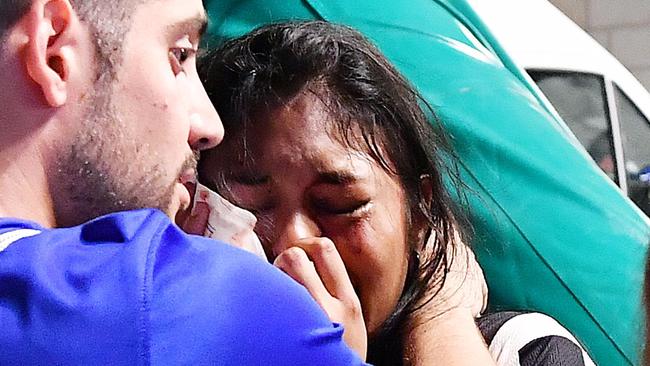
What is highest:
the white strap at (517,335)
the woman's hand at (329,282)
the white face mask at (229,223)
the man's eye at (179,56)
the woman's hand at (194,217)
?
the man's eye at (179,56)

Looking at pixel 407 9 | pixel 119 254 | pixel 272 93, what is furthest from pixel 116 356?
pixel 407 9

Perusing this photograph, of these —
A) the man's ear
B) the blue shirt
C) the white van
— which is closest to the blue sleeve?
the blue shirt

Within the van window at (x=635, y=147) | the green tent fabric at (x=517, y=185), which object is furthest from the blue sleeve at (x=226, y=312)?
the van window at (x=635, y=147)

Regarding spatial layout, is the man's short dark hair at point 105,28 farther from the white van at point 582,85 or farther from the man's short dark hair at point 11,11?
the white van at point 582,85

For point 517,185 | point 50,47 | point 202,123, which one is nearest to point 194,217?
point 202,123

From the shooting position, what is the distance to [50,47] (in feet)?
2.01

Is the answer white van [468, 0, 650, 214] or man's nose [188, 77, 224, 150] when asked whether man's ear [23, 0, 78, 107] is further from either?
white van [468, 0, 650, 214]

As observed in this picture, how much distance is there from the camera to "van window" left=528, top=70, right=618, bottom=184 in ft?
5.91

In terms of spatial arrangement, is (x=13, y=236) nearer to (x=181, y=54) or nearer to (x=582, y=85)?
(x=181, y=54)

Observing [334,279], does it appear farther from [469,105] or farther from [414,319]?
[469,105]

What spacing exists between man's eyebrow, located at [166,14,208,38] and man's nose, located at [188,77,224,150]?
1.4 inches

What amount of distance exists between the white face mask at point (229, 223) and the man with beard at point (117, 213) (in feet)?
0.16

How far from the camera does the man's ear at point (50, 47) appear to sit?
0.60 metres

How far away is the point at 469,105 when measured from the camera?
1.20 meters
